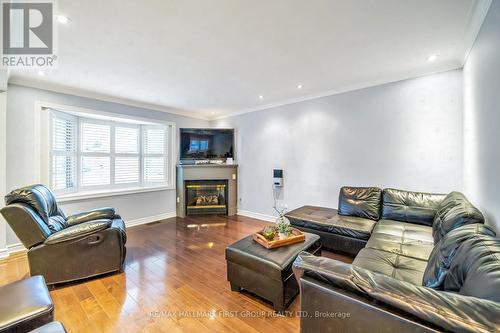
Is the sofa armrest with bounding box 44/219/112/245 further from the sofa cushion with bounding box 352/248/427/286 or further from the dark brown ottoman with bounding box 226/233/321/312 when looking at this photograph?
the sofa cushion with bounding box 352/248/427/286

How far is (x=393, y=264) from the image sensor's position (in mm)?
1694

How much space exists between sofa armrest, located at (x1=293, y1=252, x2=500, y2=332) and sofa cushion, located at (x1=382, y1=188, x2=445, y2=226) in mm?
2158

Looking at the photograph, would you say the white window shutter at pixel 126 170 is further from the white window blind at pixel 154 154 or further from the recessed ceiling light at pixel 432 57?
the recessed ceiling light at pixel 432 57

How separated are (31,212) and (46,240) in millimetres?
310

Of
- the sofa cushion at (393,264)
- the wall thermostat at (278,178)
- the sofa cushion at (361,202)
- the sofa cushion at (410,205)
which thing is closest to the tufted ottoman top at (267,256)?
the sofa cushion at (393,264)

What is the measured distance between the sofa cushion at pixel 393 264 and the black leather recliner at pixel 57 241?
100 inches

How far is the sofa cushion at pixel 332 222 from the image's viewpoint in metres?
2.58

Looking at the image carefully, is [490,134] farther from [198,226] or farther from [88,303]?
[198,226]

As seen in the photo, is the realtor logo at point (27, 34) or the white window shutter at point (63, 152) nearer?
the realtor logo at point (27, 34)

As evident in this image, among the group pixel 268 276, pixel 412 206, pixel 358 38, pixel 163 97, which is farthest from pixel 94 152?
pixel 412 206

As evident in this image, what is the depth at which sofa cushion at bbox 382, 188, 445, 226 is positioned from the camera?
257cm

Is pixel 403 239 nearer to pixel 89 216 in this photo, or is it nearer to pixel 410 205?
pixel 410 205

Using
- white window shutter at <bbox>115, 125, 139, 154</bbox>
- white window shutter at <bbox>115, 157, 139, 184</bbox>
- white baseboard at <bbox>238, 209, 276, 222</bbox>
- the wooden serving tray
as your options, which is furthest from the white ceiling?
white baseboard at <bbox>238, 209, 276, 222</bbox>

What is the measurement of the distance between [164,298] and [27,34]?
2.77 m
